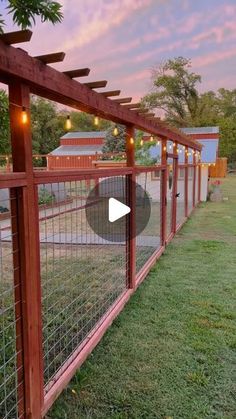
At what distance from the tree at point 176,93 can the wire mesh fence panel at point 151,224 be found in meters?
31.3

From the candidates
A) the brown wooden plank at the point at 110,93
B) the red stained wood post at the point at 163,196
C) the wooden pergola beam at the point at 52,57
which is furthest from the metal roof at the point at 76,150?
the wooden pergola beam at the point at 52,57

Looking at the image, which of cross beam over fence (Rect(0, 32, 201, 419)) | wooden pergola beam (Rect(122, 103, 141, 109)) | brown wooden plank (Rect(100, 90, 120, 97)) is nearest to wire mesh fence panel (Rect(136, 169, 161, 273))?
cross beam over fence (Rect(0, 32, 201, 419))

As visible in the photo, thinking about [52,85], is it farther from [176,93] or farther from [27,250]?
[176,93]

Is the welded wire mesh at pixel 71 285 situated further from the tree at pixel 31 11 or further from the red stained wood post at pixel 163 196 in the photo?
the tree at pixel 31 11

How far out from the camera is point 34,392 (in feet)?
6.24

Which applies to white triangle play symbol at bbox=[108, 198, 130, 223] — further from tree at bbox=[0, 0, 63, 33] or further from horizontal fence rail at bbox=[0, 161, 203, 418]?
tree at bbox=[0, 0, 63, 33]

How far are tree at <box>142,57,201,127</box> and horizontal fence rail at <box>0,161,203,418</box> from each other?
32.7 m

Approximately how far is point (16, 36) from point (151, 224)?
19.1 feet

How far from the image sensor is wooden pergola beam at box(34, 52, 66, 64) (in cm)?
181

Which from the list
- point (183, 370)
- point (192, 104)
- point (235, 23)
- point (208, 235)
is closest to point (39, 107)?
point (192, 104)

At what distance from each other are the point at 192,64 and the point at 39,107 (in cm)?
1674

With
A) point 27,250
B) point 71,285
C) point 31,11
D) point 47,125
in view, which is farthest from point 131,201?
point 47,125

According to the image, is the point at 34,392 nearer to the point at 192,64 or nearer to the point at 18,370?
the point at 18,370

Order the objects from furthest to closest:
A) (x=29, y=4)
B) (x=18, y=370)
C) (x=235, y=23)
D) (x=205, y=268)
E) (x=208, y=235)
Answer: (x=235, y=23)
(x=208, y=235)
(x=205, y=268)
(x=29, y=4)
(x=18, y=370)
